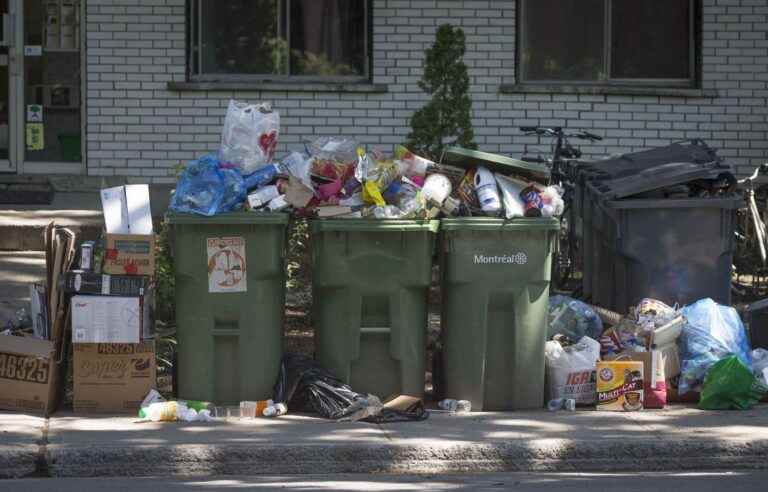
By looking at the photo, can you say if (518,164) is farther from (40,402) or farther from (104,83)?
(104,83)

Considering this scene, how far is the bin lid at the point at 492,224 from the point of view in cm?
793

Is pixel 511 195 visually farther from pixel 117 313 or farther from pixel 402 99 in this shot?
pixel 402 99

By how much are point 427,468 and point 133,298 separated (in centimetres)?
200

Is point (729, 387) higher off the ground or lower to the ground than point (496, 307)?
lower

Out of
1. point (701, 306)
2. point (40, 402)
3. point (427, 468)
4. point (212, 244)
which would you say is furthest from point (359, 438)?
point (701, 306)

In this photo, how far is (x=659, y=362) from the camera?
8188 mm

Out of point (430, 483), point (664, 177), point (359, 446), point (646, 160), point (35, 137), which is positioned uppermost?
point (35, 137)

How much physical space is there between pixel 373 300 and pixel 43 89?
22.9ft

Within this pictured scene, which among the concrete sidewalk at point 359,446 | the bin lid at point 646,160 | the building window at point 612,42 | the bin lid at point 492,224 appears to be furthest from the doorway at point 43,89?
the bin lid at point 492,224

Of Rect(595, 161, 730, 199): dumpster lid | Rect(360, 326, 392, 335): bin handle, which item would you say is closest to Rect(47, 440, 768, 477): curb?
Rect(360, 326, 392, 335): bin handle

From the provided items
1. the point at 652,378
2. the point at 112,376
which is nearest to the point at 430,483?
the point at 652,378

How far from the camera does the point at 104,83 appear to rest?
1320 centimetres

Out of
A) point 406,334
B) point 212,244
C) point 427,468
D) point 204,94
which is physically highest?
point 204,94

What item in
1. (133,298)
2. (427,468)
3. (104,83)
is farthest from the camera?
(104,83)
